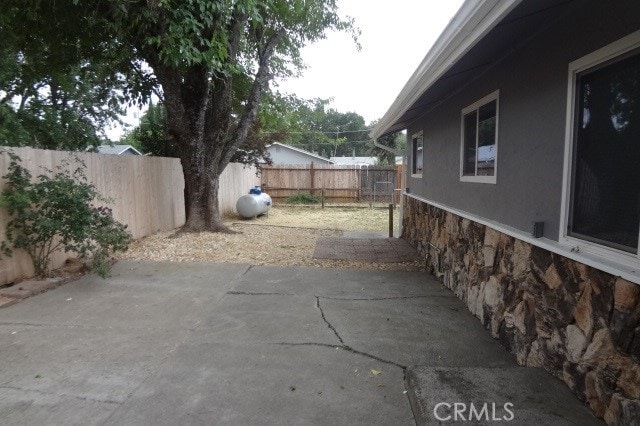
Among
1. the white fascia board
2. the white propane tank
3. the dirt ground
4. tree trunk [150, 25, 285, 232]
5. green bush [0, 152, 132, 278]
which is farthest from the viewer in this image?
the white propane tank

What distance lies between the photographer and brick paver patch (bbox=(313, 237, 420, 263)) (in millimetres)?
7207

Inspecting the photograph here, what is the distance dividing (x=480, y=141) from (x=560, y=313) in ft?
8.09

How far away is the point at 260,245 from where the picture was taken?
328 inches

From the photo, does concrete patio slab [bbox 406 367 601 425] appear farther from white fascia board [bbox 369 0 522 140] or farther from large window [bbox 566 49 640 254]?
white fascia board [bbox 369 0 522 140]

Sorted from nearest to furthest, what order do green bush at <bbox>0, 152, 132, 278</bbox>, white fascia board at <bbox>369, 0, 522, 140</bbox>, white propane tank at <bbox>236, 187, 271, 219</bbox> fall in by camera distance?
white fascia board at <bbox>369, 0, 522, 140</bbox> → green bush at <bbox>0, 152, 132, 278</bbox> → white propane tank at <bbox>236, 187, 271, 219</bbox>

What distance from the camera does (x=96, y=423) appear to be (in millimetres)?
2408

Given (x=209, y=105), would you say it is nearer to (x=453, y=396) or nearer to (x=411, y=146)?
(x=411, y=146)

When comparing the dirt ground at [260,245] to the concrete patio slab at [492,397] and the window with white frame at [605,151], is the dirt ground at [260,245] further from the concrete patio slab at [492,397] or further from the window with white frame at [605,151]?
the window with white frame at [605,151]

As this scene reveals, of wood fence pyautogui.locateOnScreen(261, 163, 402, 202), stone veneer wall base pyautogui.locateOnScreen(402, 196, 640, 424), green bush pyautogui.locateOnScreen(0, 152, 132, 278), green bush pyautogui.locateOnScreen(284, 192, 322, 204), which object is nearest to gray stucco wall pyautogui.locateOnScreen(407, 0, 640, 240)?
stone veneer wall base pyautogui.locateOnScreen(402, 196, 640, 424)

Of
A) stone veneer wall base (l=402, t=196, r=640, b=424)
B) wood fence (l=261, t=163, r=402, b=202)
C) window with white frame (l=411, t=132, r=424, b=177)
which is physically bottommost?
stone veneer wall base (l=402, t=196, r=640, b=424)

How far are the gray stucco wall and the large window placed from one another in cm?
14

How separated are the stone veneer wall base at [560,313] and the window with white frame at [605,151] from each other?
0.84 ft

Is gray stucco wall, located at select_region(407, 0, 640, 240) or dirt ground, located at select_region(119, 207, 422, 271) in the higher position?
gray stucco wall, located at select_region(407, 0, 640, 240)

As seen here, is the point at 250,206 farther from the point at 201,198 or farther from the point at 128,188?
the point at 128,188
